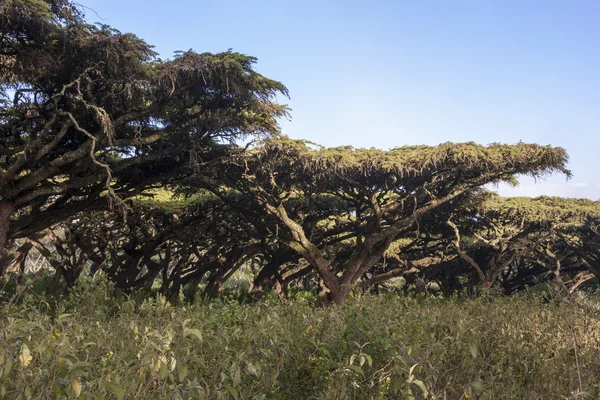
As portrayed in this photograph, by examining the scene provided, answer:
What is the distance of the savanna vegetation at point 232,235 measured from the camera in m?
4.82

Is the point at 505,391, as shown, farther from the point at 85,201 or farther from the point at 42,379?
the point at 85,201

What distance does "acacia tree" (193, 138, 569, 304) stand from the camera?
14.8 metres

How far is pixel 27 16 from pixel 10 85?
3.51 m

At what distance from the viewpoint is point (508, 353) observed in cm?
689

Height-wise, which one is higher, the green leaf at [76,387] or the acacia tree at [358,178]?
the acacia tree at [358,178]

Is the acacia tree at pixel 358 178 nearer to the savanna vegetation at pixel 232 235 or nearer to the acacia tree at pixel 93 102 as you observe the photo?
the savanna vegetation at pixel 232 235

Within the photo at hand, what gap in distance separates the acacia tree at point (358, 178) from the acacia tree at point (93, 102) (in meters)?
1.18

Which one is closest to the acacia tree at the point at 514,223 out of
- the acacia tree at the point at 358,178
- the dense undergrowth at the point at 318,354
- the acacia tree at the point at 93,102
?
the acacia tree at the point at 358,178

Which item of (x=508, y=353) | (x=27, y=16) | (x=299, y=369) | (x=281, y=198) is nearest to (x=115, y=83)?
(x=27, y=16)

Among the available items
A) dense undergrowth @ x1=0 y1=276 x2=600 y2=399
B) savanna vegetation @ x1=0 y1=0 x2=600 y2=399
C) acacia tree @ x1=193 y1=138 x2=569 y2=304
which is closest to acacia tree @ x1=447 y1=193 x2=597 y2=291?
savanna vegetation @ x1=0 y1=0 x2=600 y2=399

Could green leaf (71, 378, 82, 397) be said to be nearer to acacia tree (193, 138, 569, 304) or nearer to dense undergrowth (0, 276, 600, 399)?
dense undergrowth (0, 276, 600, 399)

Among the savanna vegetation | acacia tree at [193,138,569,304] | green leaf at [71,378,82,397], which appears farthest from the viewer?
acacia tree at [193,138,569,304]

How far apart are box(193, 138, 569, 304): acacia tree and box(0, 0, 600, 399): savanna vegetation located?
77 mm

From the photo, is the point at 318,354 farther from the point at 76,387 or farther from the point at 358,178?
the point at 358,178
